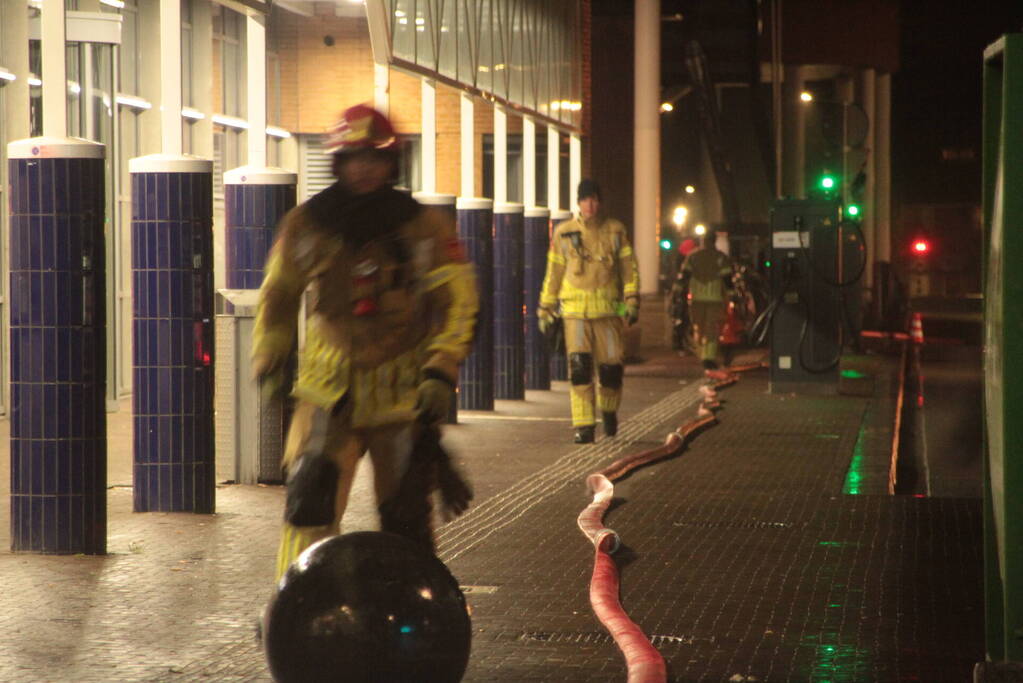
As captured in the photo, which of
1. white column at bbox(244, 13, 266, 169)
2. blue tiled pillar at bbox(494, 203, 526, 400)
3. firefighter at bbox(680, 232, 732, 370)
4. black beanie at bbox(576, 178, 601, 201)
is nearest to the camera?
white column at bbox(244, 13, 266, 169)

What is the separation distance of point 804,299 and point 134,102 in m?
8.24

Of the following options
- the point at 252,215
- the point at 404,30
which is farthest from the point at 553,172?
Answer: the point at 252,215

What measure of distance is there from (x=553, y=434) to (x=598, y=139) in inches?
958

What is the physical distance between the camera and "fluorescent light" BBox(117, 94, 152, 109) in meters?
19.8

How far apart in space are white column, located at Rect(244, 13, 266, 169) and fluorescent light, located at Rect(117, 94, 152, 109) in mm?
8300

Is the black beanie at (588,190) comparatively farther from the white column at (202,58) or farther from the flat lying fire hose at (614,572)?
the white column at (202,58)

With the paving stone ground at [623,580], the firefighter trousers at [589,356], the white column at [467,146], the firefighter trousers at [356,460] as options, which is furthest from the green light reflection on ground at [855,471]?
the firefighter trousers at [356,460]

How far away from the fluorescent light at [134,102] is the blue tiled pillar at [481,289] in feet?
15.7

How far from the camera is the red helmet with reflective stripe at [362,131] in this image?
5.80 metres

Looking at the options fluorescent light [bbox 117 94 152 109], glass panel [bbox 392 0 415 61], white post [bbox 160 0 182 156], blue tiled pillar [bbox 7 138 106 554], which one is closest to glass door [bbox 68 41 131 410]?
fluorescent light [bbox 117 94 152 109]

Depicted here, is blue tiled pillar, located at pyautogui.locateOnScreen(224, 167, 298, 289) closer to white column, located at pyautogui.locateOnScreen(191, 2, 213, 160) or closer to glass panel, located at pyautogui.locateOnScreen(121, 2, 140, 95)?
glass panel, located at pyautogui.locateOnScreen(121, 2, 140, 95)

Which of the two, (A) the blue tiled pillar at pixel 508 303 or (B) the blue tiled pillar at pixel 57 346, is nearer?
(B) the blue tiled pillar at pixel 57 346

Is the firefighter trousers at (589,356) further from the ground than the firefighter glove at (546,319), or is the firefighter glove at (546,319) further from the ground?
the firefighter glove at (546,319)

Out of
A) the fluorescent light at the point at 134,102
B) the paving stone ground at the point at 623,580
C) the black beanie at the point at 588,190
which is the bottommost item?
the paving stone ground at the point at 623,580
